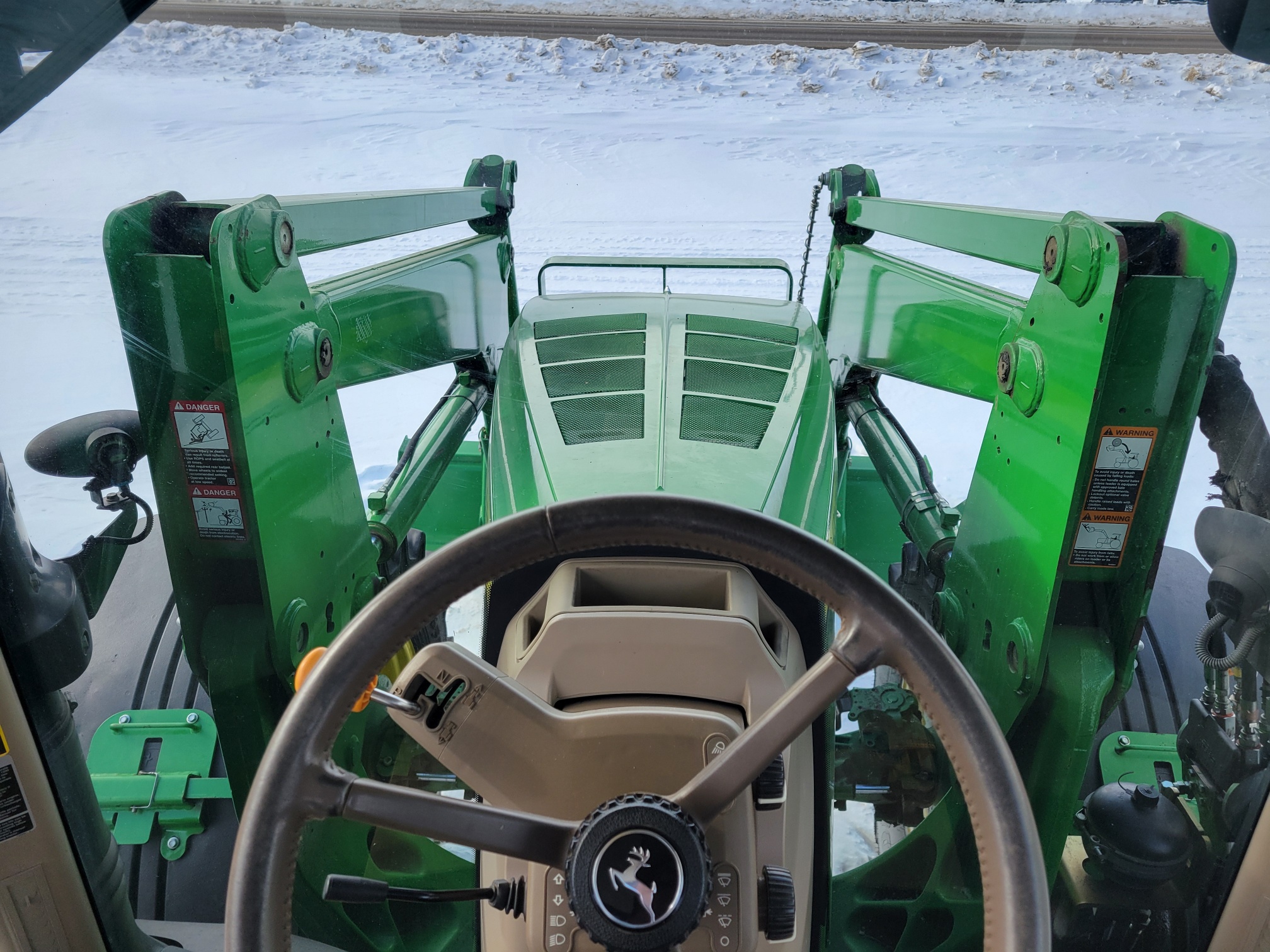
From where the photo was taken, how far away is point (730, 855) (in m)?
1.06

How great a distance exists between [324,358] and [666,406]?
27.2 inches

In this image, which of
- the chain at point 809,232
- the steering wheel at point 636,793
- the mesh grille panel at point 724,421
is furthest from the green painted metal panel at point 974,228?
the steering wheel at point 636,793

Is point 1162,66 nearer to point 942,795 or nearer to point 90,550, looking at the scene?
point 942,795

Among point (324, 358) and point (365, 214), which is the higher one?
point (365, 214)

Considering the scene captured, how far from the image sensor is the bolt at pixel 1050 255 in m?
1.53

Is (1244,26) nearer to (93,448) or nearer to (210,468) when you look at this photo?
(210,468)

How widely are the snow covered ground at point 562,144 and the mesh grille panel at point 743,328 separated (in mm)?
517

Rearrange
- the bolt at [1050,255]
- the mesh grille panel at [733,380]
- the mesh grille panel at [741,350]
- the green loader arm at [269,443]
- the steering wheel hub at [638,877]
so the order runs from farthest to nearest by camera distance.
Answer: the mesh grille panel at [741,350], the mesh grille panel at [733,380], the bolt at [1050,255], the green loader arm at [269,443], the steering wheel hub at [638,877]

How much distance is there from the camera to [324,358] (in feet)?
5.75

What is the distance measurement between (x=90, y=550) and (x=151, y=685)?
0.54 metres

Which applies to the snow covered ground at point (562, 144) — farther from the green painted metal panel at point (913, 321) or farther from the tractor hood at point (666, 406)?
the tractor hood at point (666, 406)

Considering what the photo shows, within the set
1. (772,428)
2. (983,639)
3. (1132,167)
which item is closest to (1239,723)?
(983,639)

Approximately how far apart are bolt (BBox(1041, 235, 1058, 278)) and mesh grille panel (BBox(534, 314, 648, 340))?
37.3 inches

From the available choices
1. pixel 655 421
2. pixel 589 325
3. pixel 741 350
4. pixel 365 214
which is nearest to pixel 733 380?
pixel 741 350
